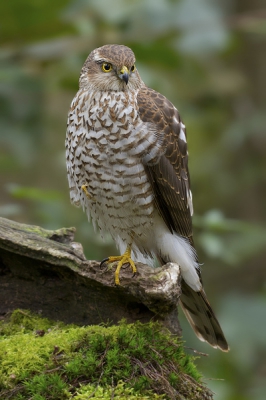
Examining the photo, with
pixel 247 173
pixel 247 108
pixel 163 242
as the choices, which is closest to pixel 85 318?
pixel 163 242

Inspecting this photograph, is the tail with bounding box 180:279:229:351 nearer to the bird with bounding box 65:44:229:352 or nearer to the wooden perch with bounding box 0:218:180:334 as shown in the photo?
the bird with bounding box 65:44:229:352

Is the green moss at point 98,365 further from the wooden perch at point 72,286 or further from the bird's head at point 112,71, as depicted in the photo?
the bird's head at point 112,71

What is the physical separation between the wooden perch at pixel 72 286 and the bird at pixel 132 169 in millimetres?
265

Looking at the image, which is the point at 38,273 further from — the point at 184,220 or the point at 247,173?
the point at 247,173

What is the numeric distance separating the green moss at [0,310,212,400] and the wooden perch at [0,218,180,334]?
166 millimetres

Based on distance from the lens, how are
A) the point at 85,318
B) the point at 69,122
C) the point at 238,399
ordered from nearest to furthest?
the point at 85,318 < the point at 69,122 < the point at 238,399

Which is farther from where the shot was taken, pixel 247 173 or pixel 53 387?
pixel 247 173

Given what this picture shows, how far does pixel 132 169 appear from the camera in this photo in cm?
377

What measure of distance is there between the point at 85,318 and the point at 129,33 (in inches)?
109

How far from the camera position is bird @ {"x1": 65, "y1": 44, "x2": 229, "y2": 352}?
3781 mm

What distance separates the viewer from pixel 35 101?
544 cm

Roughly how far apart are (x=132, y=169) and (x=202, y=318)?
113cm

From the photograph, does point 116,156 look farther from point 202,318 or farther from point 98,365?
point 98,365

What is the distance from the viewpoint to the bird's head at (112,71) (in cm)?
403
